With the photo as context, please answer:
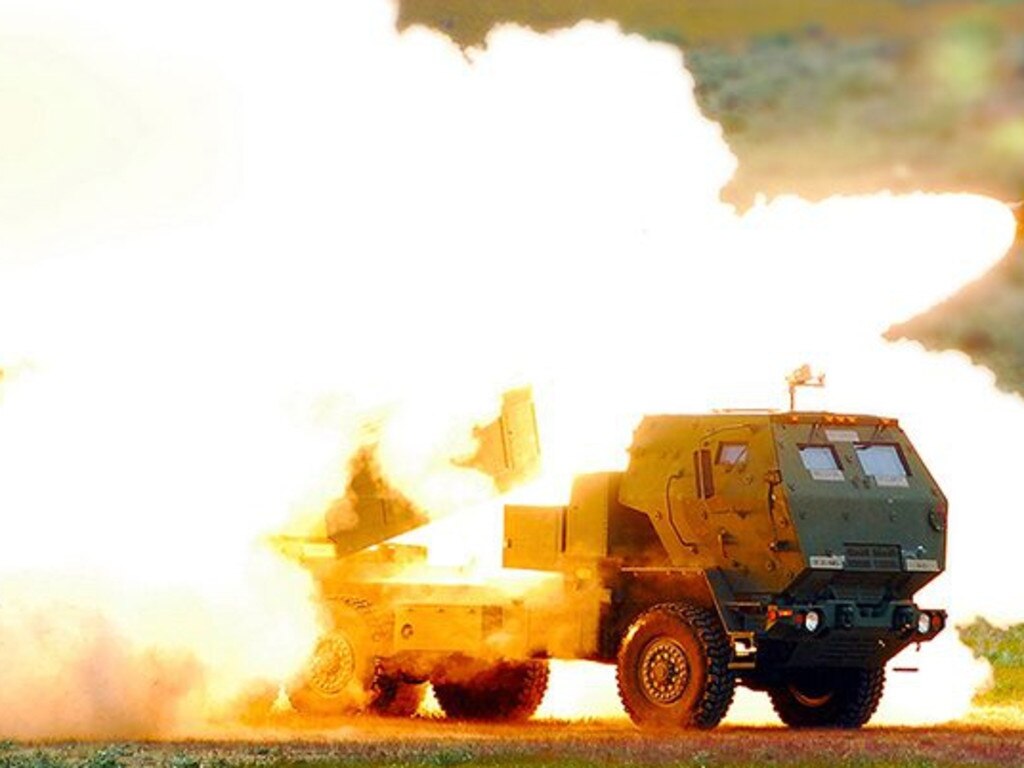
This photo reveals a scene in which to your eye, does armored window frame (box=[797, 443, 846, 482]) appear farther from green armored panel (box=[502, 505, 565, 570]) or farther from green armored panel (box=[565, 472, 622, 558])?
green armored panel (box=[502, 505, 565, 570])

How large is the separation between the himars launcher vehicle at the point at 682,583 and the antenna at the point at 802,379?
52 centimetres

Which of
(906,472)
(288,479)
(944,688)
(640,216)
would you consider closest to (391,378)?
(288,479)

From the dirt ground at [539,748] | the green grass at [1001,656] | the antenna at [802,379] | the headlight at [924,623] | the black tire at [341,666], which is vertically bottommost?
the green grass at [1001,656]

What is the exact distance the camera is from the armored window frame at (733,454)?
33.0m

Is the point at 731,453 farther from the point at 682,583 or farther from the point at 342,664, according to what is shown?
the point at 342,664

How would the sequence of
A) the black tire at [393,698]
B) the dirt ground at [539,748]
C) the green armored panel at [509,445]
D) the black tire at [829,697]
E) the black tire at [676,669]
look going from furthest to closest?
the black tire at [393,698] < the green armored panel at [509,445] < the black tire at [829,697] < the black tire at [676,669] < the dirt ground at [539,748]

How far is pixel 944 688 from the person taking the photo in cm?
3709

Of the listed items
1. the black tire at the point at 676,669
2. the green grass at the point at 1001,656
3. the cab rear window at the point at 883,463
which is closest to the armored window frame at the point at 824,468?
the cab rear window at the point at 883,463

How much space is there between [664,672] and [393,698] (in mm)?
4327

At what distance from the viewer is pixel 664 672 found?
108 ft

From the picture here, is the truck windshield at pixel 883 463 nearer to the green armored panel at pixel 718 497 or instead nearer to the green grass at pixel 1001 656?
the green armored panel at pixel 718 497

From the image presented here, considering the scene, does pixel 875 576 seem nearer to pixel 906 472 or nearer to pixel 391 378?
pixel 906 472

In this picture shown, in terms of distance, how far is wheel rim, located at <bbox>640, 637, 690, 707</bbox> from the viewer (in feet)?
107

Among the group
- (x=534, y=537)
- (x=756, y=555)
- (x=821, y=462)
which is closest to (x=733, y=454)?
(x=821, y=462)
